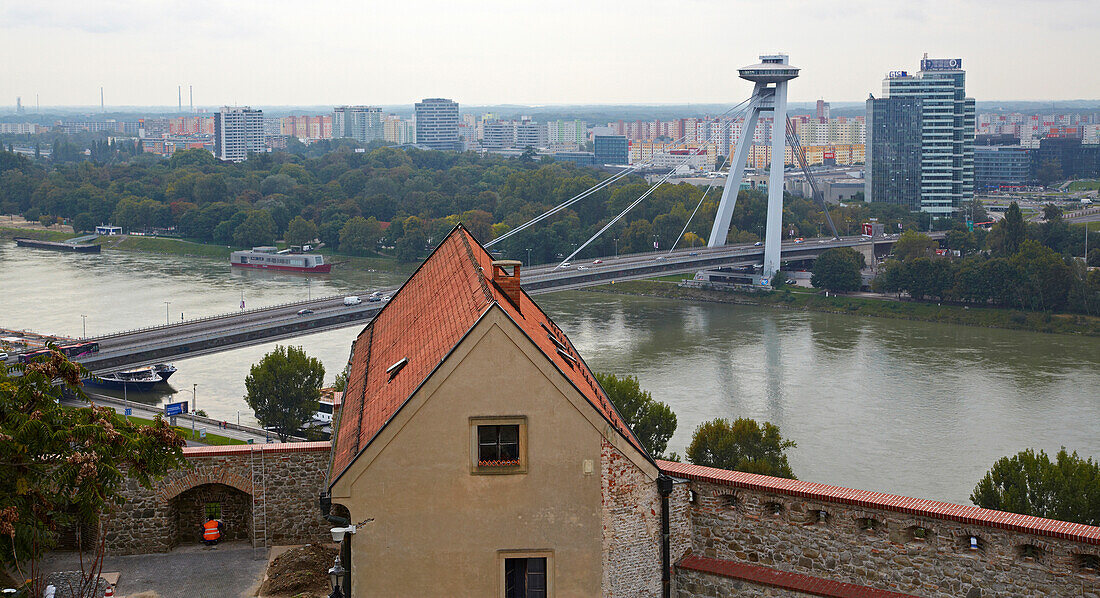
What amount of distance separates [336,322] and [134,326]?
4.37m

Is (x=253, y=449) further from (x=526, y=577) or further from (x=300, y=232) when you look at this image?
(x=300, y=232)

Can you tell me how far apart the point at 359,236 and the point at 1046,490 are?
29.3 meters

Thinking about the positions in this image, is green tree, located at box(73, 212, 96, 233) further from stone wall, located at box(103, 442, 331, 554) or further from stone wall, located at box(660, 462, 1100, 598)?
stone wall, located at box(660, 462, 1100, 598)

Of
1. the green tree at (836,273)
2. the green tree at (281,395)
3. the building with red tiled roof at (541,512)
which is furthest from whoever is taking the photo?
the green tree at (836,273)

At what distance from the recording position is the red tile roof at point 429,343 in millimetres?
4363

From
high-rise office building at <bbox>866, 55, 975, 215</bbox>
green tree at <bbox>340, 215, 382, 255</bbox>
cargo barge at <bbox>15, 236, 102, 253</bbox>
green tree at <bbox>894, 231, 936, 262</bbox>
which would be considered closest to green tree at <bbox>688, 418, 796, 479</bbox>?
green tree at <bbox>894, 231, 936, 262</bbox>

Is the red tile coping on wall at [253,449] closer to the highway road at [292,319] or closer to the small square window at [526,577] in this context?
the small square window at [526,577]

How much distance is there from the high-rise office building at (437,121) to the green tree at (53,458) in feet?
319

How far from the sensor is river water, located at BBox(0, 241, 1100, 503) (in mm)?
14758

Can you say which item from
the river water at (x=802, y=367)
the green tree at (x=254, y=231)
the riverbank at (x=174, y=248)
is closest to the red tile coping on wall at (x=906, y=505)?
the river water at (x=802, y=367)

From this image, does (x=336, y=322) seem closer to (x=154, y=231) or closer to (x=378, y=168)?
(x=154, y=231)

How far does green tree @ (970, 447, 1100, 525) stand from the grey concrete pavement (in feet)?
24.3

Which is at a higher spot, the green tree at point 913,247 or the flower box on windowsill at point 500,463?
the flower box on windowsill at point 500,463

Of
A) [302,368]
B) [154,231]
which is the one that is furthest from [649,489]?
[154,231]
